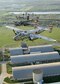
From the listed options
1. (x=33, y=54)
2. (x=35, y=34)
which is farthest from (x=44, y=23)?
(x=33, y=54)

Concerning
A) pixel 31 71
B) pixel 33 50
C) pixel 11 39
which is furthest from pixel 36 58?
pixel 11 39

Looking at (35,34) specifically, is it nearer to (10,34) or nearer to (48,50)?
(48,50)

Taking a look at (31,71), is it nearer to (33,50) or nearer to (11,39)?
(33,50)

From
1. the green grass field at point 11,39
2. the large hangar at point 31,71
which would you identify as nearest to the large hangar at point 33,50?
the green grass field at point 11,39

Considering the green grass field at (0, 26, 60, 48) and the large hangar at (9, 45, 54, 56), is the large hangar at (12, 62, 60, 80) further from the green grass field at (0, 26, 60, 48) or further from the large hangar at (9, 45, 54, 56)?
the green grass field at (0, 26, 60, 48)

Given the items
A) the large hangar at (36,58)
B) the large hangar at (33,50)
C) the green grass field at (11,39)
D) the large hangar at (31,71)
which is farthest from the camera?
the green grass field at (11,39)

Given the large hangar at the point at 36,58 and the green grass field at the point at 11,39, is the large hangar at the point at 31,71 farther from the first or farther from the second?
the green grass field at the point at 11,39

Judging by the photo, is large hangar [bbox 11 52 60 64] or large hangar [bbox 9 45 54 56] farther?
large hangar [bbox 9 45 54 56]

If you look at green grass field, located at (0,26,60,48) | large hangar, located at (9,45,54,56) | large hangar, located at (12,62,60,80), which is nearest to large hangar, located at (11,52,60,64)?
large hangar, located at (9,45,54,56)

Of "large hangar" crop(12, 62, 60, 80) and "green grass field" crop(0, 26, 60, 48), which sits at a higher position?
"large hangar" crop(12, 62, 60, 80)
